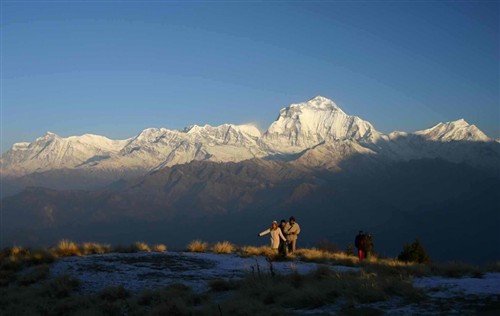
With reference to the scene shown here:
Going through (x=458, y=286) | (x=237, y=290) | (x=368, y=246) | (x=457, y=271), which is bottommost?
(x=237, y=290)

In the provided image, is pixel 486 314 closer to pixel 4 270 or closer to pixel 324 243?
pixel 4 270

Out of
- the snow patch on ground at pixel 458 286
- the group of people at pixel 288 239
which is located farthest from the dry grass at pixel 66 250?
the snow patch on ground at pixel 458 286

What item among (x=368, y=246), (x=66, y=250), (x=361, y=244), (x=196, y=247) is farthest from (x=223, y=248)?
(x=66, y=250)

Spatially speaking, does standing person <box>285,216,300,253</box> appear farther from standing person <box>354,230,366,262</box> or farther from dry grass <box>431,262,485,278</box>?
dry grass <box>431,262,485,278</box>

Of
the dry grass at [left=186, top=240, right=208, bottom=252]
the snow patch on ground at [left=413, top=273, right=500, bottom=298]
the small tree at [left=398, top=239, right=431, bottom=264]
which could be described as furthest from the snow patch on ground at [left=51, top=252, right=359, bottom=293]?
the small tree at [left=398, top=239, right=431, bottom=264]

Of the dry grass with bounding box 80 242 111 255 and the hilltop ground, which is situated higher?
the dry grass with bounding box 80 242 111 255

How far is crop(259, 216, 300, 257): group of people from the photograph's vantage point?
27594 mm

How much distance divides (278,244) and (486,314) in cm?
1676

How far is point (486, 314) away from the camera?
39.1 feet

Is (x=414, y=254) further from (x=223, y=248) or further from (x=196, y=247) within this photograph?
(x=196, y=247)

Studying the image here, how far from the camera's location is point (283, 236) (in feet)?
92.0

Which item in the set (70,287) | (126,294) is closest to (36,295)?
(70,287)

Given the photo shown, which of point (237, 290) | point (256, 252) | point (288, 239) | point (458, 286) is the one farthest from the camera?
point (288, 239)

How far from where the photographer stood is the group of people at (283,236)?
27.6 m
